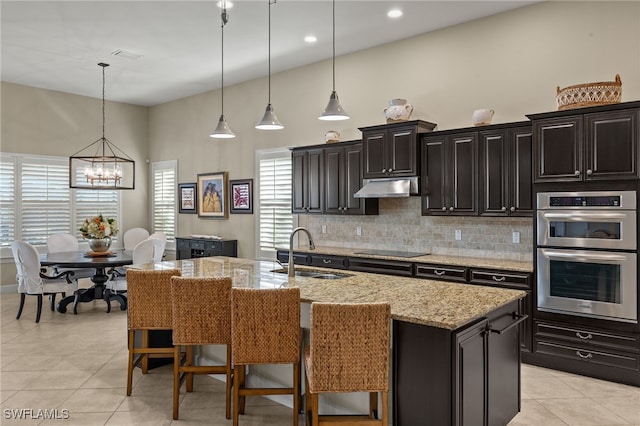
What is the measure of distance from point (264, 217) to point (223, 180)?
1.18 metres

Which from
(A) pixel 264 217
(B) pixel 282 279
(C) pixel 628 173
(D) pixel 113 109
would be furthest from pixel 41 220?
(C) pixel 628 173

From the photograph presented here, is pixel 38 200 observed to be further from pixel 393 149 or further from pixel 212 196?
pixel 393 149

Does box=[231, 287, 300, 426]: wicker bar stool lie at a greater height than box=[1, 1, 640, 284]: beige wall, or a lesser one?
lesser

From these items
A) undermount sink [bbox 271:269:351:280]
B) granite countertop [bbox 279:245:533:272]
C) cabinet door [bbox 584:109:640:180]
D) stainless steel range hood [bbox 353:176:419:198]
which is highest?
cabinet door [bbox 584:109:640:180]

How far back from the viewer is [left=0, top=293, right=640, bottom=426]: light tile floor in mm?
3186

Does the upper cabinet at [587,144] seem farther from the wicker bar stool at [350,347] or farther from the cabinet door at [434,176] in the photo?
the wicker bar stool at [350,347]

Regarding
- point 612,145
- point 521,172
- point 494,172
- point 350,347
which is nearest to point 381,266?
point 494,172

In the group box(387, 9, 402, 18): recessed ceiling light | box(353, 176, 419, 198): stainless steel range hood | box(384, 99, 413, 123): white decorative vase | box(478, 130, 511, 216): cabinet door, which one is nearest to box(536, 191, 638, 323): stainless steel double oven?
box(478, 130, 511, 216): cabinet door

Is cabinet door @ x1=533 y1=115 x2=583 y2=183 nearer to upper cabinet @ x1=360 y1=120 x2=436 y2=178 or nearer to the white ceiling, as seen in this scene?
upper cabinet @ x1=360 y1=120 x2=436 y2=178

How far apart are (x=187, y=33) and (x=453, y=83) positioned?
3.16 m

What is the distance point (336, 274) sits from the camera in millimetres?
3924

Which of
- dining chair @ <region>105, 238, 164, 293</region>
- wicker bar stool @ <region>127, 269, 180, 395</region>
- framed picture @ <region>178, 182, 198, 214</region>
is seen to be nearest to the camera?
wicker bar stool @ <region>127, 269, 180, 395</region>

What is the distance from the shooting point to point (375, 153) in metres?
5.47

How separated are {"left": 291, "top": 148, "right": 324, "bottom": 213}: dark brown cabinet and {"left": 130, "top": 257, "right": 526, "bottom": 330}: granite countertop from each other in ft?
7.38
